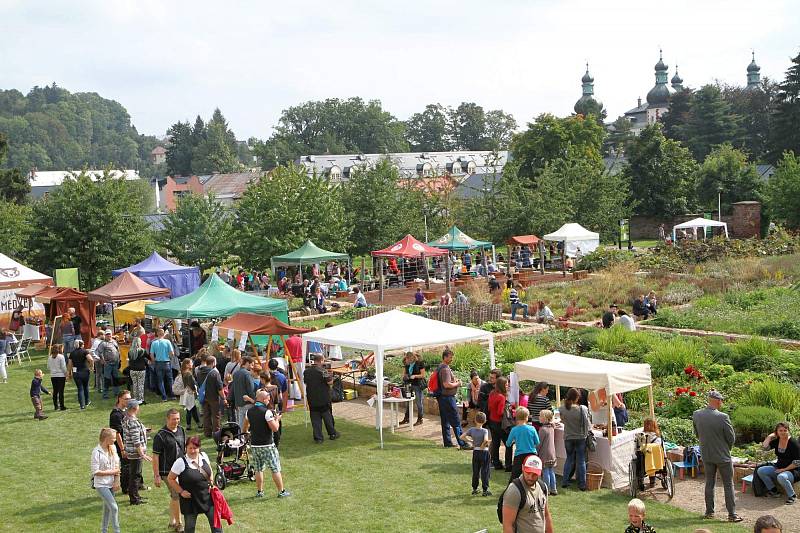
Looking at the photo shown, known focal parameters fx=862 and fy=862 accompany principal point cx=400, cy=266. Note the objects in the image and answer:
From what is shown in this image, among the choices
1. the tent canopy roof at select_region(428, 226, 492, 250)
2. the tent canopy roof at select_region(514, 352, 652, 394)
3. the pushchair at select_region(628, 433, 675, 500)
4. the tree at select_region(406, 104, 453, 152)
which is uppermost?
the tree at select_region(406, 104, 453, 152)

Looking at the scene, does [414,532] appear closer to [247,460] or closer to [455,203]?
[247,460]

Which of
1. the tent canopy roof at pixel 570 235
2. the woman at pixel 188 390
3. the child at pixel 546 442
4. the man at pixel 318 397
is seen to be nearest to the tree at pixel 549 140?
the tent canopy roof at pixel 570 235

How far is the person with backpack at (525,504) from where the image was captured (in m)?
6.82

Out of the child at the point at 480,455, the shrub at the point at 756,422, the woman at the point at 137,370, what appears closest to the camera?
the child at the point at 480,455

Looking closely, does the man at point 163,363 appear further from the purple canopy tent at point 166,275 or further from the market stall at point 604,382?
the purple canopy tent at point 166,275

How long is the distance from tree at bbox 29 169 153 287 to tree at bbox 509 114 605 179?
35985 mm

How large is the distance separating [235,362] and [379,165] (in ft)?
97.9

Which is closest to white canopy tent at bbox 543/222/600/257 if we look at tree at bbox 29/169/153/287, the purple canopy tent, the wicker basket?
the purple canopy tent

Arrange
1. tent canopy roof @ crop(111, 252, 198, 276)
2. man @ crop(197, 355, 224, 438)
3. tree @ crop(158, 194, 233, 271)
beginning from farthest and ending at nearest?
1. tree @ crop(158, 194, 233, 271)
2. tent canopy roof @ crop(111, 252, 198, 276)
3. man @ crop(197, 355, 224, 438)

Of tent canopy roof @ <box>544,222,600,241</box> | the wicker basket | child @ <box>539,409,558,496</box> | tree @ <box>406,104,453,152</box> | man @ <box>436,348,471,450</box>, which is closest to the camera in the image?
child @ <box>539,409,558,496</box>

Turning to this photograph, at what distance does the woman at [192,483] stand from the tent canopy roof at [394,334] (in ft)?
17.4

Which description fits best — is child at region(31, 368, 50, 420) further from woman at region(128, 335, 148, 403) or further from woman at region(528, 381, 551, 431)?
woman at region(528, 381, 551, 431)

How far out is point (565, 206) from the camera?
146 feet

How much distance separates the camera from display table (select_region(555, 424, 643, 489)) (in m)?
11.2
